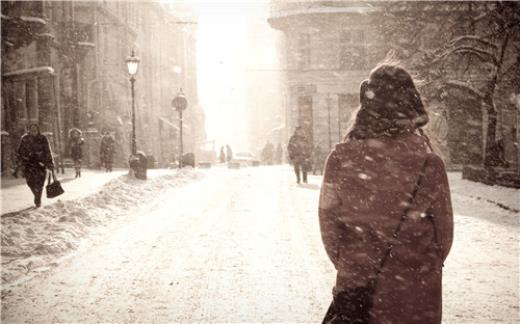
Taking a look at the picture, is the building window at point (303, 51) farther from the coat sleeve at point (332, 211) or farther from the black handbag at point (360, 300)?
the black handbag at point (360, 300)

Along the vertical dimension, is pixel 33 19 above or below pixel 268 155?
above

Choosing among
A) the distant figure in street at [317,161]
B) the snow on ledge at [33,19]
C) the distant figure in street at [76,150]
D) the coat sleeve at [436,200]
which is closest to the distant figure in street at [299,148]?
the distant figure in street at [317,161]

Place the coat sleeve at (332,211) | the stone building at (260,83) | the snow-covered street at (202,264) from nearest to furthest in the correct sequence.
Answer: the coat sleeve at (332,211) < the snow-covered street at (202,264) < the stone building at (260,83)

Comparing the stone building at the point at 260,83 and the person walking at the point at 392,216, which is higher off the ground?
the stone building at the point at 260,83

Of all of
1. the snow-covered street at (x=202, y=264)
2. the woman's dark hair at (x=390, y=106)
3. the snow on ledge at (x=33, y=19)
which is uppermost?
the snow on ledge at (x=33, y=19)

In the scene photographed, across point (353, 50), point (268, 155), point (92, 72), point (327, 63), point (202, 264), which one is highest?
point (353, 50)

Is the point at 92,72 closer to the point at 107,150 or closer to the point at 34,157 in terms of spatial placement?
the point at 107,150

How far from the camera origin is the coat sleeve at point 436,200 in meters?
2.31

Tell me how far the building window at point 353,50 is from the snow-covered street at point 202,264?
2002 centimetres

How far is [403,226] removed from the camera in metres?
2.32

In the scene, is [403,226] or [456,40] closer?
[403,226]

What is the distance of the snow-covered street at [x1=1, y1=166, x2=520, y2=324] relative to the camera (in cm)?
480

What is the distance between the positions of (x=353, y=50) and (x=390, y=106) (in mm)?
29917

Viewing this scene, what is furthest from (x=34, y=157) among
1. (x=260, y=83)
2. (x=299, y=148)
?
(x=260, y=83)
